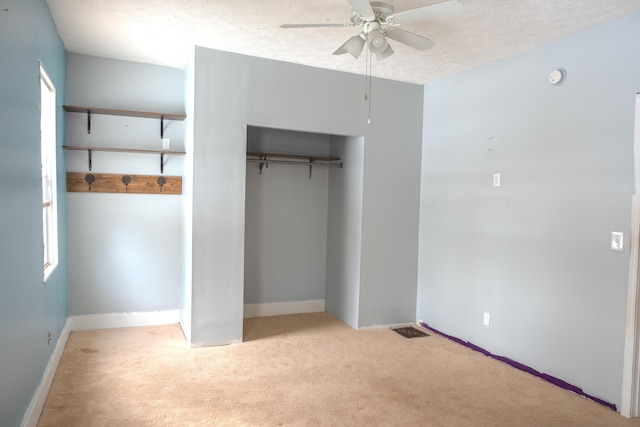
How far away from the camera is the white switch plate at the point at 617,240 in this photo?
2.76m

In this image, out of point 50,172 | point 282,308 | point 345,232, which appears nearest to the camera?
point 50,172

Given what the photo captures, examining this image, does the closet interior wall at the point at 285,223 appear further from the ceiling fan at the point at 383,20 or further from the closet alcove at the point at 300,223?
the ceiling fan at the point at 383,20

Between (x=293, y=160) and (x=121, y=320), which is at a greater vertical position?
(x=293, y=160)

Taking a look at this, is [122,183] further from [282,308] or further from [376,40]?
[376,40]

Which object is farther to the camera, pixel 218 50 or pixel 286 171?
pixel 286 171

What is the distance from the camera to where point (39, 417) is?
8.07 ft

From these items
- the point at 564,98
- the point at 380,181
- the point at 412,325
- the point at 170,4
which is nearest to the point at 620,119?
the point at 564,98

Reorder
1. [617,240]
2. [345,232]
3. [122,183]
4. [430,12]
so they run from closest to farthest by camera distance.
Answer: [430,12], [617,240], [122,183], [345,232]

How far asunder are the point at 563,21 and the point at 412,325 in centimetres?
307

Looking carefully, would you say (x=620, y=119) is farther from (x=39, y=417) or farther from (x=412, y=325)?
(x=39, y=417)

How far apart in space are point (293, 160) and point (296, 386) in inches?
100

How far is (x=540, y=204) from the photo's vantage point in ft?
10.8

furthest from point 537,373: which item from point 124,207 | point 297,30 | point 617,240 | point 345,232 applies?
point 124,207

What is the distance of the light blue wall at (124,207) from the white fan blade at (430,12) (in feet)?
8.86
